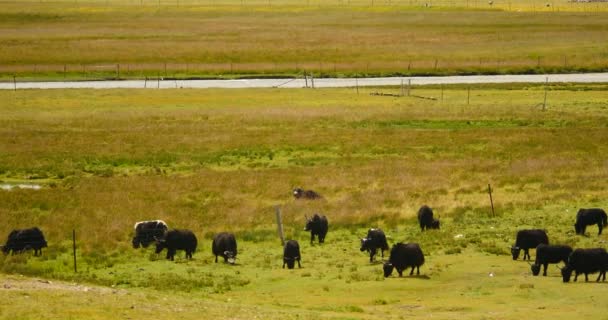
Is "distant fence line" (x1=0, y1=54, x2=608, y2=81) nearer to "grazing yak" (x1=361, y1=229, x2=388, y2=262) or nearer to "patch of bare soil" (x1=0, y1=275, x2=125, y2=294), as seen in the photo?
"grazing yak" (x1=361, y1=229, x2=388, y2=262)

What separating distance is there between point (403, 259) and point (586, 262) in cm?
440

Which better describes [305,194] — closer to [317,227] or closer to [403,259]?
[317,227]

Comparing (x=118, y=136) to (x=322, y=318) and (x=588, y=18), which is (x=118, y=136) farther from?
(x=588, y=18)

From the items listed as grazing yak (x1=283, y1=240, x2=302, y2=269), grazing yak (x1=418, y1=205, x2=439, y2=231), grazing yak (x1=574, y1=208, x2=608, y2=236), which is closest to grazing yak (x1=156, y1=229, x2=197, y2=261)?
grazing yak (x1=283, y1=240, x2=302, y2=269)

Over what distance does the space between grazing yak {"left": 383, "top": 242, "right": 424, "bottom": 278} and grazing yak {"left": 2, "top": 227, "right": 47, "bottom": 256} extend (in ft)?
33.3

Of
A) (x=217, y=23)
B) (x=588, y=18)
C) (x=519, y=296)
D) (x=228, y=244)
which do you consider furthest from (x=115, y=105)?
(x=588, y=18)

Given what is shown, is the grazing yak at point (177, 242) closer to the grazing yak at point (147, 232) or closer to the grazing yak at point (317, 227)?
the grazing yak at point (147, 232)

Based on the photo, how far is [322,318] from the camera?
23031mm

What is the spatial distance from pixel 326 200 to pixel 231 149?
16.8 meters

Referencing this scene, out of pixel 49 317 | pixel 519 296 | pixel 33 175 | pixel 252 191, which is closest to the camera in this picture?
pixel 49 317

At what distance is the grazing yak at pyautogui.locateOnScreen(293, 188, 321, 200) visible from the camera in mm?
41938

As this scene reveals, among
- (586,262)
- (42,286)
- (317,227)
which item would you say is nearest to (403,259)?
(586,262)

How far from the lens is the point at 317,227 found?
34031mm

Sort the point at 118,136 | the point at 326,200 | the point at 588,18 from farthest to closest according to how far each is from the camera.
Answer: the point at 588,18, the point at 118,136, the point at 326,200
